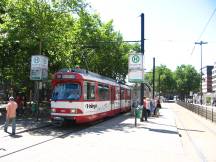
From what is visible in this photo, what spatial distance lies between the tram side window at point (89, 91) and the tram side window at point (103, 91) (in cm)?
161

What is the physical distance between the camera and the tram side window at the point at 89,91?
21.8 m

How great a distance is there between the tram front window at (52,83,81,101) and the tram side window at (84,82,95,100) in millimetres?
571

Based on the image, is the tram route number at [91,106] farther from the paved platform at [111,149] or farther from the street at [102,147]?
the paved platform at [111,149]

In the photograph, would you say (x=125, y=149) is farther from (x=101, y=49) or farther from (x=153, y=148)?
(x=101, y=49)

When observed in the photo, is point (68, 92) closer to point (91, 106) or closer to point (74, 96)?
point (74, 96)

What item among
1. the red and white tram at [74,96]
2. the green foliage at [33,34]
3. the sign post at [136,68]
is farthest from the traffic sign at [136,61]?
the green foliage at [33,34]

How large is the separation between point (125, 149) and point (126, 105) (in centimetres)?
2575

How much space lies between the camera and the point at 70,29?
3125cm

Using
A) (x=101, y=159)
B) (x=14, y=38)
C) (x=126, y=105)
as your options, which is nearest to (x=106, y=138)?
(x=101, y=159)

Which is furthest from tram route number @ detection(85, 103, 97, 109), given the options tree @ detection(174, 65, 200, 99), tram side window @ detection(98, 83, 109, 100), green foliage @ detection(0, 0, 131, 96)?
tree @ detection(174, 65, 200, 99)

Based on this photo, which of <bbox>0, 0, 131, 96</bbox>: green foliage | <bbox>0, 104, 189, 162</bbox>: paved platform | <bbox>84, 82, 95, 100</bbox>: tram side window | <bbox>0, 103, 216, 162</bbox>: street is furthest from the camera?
<bbox>0, 0, 131, 96</bbox>: green foliage

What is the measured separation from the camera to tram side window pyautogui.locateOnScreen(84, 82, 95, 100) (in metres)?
21.8

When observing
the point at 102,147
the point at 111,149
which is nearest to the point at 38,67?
the point at 102,147

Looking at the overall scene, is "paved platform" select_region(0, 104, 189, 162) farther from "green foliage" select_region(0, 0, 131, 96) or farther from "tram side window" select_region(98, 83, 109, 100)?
"green foliage" select_region(0, 0, 131, 96)
